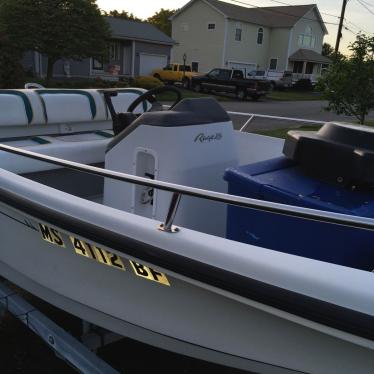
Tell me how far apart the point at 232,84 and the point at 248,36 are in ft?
45.9

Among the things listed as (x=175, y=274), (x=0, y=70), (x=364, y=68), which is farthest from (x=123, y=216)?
(x=0, y=70)

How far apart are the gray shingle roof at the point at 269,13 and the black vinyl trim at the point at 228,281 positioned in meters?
33.1

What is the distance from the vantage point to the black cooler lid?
194 cm

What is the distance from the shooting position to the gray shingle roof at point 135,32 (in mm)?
26875

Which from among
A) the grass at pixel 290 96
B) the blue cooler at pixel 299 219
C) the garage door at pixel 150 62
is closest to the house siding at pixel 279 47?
the grass at pixel 290 96

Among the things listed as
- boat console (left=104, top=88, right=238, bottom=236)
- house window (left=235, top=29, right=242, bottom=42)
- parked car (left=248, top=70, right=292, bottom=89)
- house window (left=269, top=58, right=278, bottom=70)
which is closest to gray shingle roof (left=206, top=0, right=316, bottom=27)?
house window (left=235, top=29, right=242, bottom=42)

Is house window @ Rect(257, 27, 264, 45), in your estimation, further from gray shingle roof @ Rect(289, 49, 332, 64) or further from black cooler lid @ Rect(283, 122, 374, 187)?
black cooler lid @ Rect(283, 122, 374, 187)

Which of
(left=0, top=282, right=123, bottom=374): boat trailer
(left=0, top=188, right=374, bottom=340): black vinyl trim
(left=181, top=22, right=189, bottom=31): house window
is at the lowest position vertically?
(left=0, top=282, right=123, bottom=374): boat trailer

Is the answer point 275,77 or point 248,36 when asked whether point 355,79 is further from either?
point 248,36

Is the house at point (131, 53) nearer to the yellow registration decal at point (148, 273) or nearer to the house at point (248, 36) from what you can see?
the house at point (248, 36)

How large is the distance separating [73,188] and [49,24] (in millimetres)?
16269

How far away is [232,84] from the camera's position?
70.9ft

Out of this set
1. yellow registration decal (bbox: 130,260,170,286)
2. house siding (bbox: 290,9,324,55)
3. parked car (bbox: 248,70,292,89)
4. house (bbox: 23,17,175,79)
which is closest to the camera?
yellow registration decal (bbox: 130,260,170,286)

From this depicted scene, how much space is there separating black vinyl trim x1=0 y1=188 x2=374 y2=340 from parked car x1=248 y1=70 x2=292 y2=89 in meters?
27.6
